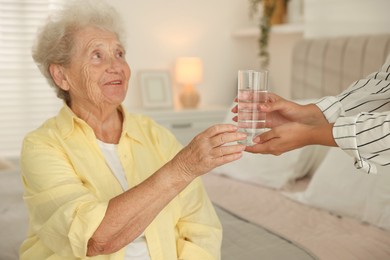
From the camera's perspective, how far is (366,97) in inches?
71.4

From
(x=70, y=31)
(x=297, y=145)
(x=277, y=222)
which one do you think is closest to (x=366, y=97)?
(x=297, y=145)

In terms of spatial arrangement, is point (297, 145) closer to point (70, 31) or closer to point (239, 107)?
point (239, 107)

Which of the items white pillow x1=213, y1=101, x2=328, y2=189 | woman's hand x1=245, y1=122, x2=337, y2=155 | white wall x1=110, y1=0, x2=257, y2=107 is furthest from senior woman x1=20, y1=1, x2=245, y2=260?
white wall x1=110, y1=0, x2=257, y2=107

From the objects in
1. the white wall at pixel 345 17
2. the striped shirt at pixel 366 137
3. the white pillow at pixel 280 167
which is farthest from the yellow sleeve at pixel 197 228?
the white wall at pixel 345 17

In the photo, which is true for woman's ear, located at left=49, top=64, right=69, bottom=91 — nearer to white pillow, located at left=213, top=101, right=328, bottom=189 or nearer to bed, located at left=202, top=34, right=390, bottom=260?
bed, located at left=202, top=34, right=390, bottom=260

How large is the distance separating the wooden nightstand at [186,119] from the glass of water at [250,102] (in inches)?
122

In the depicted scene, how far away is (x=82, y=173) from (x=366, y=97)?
891mm

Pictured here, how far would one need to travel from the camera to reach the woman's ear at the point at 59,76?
190cm

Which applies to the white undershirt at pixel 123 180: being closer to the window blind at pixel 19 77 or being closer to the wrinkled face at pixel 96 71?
the wrinkled face at pixel 96 71

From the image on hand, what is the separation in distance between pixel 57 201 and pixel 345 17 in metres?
2.60

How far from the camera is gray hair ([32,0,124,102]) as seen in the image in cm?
185

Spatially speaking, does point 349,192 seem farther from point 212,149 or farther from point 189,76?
point 189,76

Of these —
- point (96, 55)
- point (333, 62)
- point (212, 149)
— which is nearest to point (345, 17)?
point (333, 62)

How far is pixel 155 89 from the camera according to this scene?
4.84 metres
